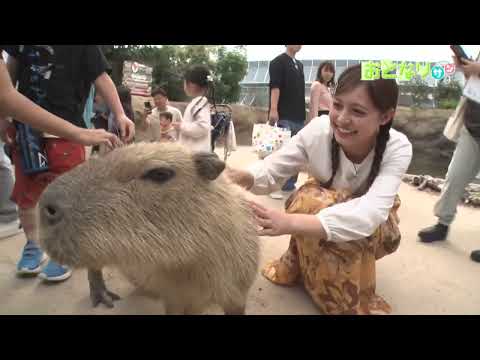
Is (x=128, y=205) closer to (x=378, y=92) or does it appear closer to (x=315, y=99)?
(x=378, y=92)

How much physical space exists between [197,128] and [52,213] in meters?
2.47

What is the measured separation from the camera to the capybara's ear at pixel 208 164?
60.0 inches

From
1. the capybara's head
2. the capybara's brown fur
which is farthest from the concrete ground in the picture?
the capybara's head

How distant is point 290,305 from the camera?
2383mm

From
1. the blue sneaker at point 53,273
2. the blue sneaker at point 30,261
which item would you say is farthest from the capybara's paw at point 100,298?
the blue sneaker at point 30,261

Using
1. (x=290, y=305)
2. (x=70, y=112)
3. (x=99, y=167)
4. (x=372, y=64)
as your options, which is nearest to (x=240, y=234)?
(x=99, y=167)

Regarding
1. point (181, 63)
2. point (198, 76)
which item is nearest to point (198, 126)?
point (198, 76)

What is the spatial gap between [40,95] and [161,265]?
1537 mm

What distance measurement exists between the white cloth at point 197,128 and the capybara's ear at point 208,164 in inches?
80.9

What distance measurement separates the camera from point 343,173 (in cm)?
220

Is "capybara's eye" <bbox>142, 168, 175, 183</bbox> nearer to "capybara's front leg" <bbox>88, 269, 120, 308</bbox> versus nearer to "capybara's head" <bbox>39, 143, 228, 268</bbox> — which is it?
"capybara's head" <bbox>39, 143, 228, 268</bbox>

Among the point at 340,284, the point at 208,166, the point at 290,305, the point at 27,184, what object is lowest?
the point at 290,305

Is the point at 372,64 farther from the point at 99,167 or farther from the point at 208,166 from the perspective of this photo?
the point at 99,167

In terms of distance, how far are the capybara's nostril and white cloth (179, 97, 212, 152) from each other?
2389 millimetres
